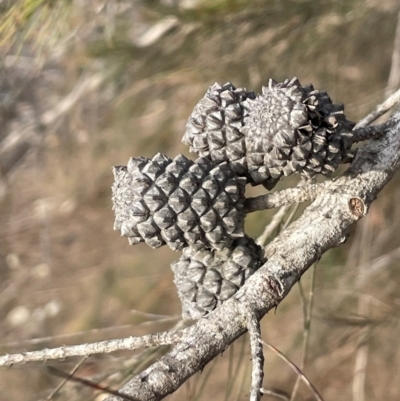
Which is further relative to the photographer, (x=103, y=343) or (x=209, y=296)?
(x=209, y=296)

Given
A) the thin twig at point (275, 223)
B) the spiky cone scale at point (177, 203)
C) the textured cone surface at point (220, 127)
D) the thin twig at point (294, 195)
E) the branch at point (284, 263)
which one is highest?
the textured cone surface at point (220, 127)

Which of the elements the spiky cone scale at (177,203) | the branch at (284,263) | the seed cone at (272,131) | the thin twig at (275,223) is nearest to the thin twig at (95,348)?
the branch at (284,263)

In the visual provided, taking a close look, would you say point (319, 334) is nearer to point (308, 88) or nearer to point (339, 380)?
point (339, 380)

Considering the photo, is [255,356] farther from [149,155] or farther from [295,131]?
[149,155]

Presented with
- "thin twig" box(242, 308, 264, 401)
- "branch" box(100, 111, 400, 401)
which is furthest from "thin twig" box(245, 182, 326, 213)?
"thin twig" box(242, 308, 264, 401)

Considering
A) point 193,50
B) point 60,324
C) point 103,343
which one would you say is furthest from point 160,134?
point 103,343

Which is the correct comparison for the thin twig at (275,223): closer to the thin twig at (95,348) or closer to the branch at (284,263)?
the branch at (284,263)

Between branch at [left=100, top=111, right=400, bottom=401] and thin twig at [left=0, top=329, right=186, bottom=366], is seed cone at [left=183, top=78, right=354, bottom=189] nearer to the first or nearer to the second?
branch at [left=100, top=111, right=400, bottom=401]
